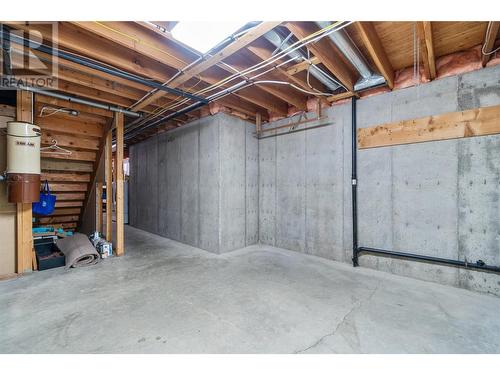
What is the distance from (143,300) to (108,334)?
0.54m

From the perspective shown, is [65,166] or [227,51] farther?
[65,166]

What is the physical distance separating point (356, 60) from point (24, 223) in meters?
4.63

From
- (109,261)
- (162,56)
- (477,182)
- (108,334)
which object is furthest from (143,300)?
(477,182)

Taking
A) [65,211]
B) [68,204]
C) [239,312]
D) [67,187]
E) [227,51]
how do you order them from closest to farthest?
[239,312]
[227,51]
[67,187]
[68,204]
[65,211]

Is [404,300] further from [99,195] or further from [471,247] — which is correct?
[99,195]

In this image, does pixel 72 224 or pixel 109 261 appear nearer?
pixel 109 261

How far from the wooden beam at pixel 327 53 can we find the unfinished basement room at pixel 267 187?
0.12ft

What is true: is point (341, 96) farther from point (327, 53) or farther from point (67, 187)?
point (67, 187)

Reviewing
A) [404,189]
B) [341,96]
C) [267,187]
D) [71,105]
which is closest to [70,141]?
[71,105]

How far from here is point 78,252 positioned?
321cm

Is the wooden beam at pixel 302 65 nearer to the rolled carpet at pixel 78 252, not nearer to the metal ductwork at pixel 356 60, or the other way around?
the metal ductwork at pixel 356 60

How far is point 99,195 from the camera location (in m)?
4.35

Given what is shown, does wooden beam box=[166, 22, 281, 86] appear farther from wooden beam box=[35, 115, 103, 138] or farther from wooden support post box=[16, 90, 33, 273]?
wooden beam box=[35, 115, 103, 138]

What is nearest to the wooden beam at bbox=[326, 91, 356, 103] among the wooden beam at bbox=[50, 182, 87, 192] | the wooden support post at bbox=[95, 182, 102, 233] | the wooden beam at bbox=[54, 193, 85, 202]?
the wooden support post at bbox=[95, 182, 102, 233]
